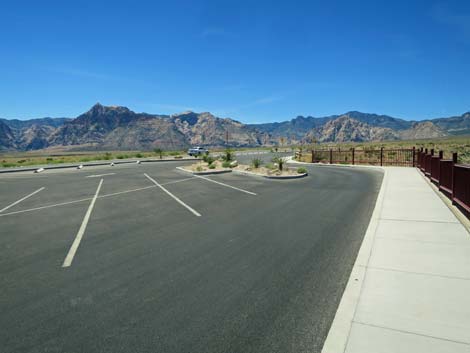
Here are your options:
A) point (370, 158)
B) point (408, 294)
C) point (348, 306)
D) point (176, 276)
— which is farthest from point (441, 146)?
point (176, 276)

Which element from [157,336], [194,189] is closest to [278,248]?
[157,336]

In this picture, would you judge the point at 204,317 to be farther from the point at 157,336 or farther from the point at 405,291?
the point at 405,291

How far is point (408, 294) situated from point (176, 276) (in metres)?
3.36

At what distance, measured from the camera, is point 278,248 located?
6562 mm

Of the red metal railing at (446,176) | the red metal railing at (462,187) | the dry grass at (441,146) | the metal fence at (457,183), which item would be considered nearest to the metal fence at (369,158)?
the dry grass at (441,146)

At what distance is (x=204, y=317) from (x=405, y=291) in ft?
8.87

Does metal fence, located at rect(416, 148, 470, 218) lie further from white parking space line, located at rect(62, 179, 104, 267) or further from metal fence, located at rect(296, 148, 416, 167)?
metal fence, located at rect(296, 148, 416, 167)

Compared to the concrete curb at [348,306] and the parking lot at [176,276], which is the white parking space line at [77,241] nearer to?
the parking lot at [176,276]

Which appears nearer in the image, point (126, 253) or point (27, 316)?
point (27, 316)

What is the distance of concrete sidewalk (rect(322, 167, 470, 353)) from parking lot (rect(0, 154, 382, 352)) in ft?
0.86

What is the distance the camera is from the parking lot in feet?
11.9

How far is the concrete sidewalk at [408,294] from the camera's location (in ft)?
11.0

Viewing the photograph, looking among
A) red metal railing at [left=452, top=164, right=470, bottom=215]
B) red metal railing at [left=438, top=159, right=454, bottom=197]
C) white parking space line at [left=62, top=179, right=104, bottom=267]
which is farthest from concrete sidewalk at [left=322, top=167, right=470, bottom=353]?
white parking space line at [left=62, top=179, right=104, bottom=267]

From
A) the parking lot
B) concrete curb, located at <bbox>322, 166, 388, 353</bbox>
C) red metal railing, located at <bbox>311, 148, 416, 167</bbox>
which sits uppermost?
red metal railing, located at <bbox>311, 148, 416, 167</bbox>
